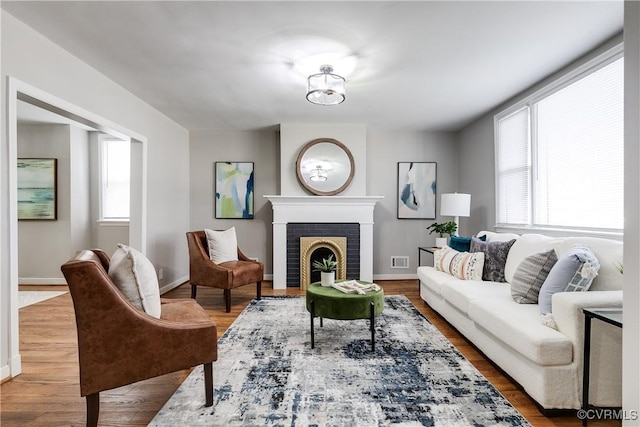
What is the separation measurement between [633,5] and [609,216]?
6.66 feet

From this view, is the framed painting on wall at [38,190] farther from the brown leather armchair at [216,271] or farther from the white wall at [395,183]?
the white wall at [395,183]

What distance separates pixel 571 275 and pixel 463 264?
4.07ft

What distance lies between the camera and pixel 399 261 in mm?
5445

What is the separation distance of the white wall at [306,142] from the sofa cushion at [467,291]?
7.55 ft

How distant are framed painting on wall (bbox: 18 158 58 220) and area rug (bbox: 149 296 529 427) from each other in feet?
12.7

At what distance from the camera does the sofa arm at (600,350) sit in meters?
1.72

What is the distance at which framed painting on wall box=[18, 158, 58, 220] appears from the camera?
15.8ft

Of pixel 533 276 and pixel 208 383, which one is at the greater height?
pixel 533 276

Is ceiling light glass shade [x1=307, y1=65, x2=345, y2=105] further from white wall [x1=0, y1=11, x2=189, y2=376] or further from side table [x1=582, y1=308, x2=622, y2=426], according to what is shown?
side table [x1=582, y1=308, x2=622, y2=426]

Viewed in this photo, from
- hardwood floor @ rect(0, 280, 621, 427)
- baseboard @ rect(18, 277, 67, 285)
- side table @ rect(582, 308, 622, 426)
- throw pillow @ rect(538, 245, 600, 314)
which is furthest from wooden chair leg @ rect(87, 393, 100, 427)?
baseboard @ rect(18, 277, 67, 285)

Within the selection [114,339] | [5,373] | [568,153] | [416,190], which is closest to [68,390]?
[5,373]

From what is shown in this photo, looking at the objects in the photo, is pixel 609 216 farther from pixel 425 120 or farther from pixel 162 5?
pixel 162 5

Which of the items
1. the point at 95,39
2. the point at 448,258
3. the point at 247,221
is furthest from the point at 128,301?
the point at 247,221

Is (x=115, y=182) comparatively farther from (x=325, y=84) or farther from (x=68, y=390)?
(x=325, y=84)
